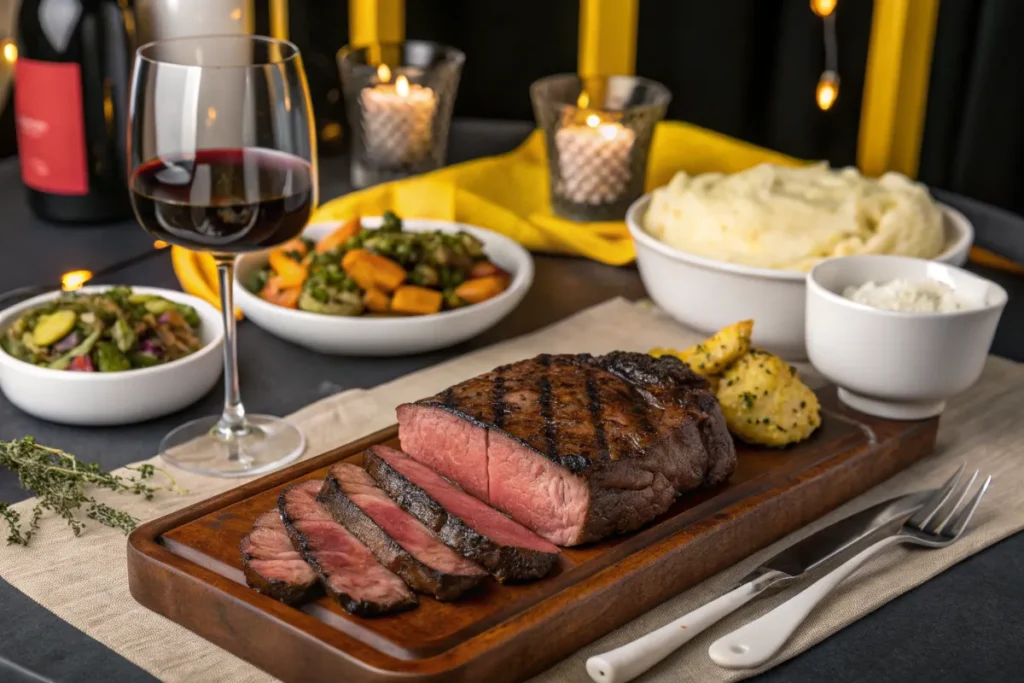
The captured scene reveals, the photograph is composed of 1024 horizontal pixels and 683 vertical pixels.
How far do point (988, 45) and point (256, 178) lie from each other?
209cm

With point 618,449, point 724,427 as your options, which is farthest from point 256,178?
point 724,427

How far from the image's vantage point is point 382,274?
8.06 feet

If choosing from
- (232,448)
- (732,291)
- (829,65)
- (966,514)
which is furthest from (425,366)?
(829,65)

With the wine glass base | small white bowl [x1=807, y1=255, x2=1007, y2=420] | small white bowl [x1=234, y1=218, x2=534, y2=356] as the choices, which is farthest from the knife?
small white bowl [x1=234, y1=218, x2=534, y2=356]

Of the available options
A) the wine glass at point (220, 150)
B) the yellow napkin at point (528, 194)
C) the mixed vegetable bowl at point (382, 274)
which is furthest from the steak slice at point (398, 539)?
the yellow napkin at point (528, 194)

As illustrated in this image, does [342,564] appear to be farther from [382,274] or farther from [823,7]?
[823,7]

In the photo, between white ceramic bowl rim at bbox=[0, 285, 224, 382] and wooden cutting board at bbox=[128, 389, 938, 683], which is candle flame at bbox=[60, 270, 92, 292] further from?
wooden cutting board at bbox=[128, 389, 938, 683]

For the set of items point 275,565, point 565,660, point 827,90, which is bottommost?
point 565,660

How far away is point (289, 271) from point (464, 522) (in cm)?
104

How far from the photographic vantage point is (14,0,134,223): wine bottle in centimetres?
276

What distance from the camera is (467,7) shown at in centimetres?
403

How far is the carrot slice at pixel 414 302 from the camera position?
245cm

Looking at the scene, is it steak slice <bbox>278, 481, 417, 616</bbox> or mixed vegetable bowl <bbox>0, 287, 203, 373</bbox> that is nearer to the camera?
steak slice <bbox>278, 481, 417, 616</bbox>

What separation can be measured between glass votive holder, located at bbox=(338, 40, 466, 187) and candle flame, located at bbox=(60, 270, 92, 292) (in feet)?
2.65
